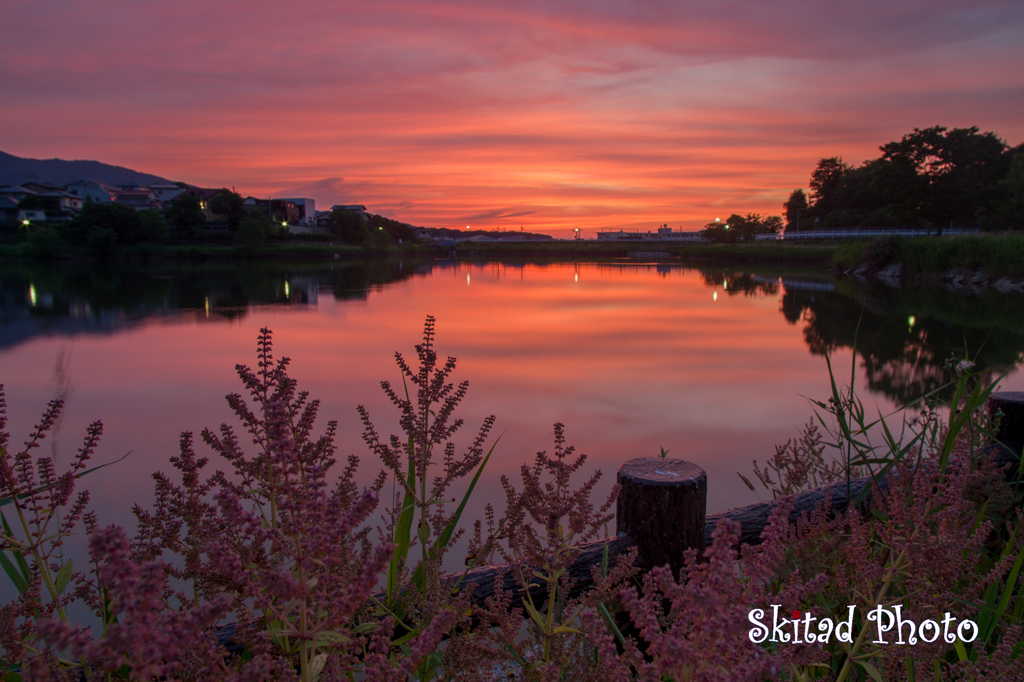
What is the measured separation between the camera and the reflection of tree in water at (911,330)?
33.6 feet

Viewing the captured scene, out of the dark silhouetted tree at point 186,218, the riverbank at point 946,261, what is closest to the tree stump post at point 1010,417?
the riverbank at point 946,261

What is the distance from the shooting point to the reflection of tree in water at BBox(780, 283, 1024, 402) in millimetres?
10234

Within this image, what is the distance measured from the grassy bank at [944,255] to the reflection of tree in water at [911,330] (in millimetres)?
3331

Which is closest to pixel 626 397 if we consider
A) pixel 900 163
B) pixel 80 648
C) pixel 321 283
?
pixel 80 648

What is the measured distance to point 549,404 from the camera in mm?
9000

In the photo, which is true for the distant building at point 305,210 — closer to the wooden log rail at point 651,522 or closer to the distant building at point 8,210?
the distant building at point 8,210

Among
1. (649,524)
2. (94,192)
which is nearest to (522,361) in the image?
(649,524)

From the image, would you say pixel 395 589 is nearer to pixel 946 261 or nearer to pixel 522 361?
pixel 522 361

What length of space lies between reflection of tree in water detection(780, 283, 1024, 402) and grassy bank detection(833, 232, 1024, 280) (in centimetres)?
333

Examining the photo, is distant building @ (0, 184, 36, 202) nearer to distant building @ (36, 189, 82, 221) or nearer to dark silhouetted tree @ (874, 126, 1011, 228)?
distant building @ (36, 189, 82, 221)

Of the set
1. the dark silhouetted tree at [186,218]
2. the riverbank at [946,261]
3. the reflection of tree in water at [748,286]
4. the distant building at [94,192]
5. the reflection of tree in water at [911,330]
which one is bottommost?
the reflection of tree in water at [911,330]

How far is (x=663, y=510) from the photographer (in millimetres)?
2723

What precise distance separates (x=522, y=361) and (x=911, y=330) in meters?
10.3

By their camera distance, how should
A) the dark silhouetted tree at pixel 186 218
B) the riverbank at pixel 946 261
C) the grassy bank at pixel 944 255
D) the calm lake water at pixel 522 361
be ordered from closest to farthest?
the calm lake water at pixel 522 361 < the riverbank at pixel 946 261 < the grassy bank at pixel 944 255 < the dark silhouetted tree at pixel 186 218
